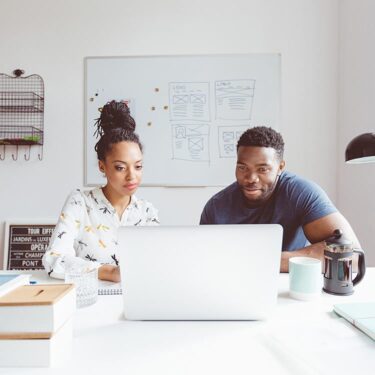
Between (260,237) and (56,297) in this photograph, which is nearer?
(56,297)

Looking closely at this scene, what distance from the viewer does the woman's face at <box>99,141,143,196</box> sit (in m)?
1.45

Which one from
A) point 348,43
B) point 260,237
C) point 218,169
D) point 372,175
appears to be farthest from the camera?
point 218,169

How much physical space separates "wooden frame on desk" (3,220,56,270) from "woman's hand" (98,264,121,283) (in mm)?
1629

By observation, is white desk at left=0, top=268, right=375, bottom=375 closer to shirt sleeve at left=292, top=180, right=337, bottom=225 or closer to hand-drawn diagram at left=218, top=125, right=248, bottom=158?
Answer: shirt sleeve at left=292, top=180, right=337, bottom=225

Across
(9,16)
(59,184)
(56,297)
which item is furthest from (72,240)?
(9,16)

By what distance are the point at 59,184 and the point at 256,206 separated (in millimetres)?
1687

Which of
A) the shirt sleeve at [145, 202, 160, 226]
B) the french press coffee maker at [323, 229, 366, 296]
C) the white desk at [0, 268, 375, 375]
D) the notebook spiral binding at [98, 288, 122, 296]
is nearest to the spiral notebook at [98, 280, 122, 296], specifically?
the notebook spiral binding at [98, 288, 122, 296]

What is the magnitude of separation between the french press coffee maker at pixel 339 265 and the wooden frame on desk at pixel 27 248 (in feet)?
7.05

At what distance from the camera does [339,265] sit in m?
0.94

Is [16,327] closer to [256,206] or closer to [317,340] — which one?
[317,340]

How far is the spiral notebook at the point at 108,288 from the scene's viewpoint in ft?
3.28

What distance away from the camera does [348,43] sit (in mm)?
2393

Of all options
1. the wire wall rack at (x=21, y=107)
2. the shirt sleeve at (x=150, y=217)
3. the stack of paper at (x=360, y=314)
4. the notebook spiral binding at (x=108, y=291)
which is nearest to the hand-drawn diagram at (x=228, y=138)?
the shirt sleeve at (x=150, y=217)

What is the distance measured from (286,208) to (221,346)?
895 millimetres
